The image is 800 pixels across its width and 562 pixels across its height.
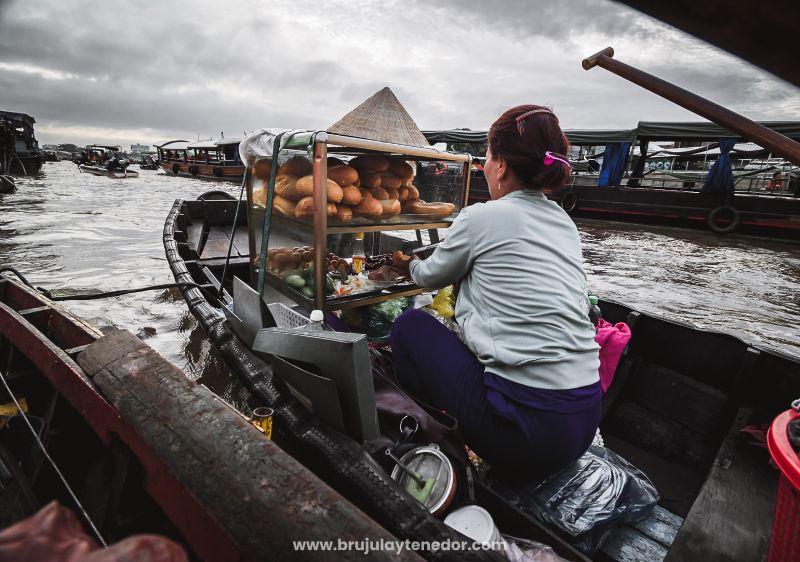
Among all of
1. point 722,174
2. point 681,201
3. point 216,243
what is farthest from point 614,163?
point 216,243

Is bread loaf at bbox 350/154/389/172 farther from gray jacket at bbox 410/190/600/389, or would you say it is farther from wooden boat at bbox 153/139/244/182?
wooden boat at bbox 153/139/244/182

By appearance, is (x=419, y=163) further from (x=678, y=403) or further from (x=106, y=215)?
(x=106, y=215)

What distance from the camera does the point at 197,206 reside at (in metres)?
6.25

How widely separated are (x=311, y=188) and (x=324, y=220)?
23 cm

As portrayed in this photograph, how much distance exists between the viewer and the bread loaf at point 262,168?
2.72 m

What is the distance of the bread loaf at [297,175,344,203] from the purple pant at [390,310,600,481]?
968 mm

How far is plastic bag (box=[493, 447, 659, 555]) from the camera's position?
157 centimetres

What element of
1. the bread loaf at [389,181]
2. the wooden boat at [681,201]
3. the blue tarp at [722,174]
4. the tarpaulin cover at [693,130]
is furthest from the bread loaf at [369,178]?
the blue tarp at [722,174]

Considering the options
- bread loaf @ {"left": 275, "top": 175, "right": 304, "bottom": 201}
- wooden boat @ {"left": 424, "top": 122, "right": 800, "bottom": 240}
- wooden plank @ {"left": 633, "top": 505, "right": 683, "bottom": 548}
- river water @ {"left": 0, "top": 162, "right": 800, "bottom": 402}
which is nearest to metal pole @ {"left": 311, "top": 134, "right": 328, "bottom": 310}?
bread loaf @ {"left": 275, "top": 175, "right": 304, "bottom": 201}

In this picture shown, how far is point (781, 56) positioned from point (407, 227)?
255cm

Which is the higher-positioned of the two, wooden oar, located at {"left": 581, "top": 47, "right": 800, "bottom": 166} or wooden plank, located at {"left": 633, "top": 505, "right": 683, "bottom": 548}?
wooden oar, located at {"left": 581, "top": 47, "right": 800, "bottom": 166}

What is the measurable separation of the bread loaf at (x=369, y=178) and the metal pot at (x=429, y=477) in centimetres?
191

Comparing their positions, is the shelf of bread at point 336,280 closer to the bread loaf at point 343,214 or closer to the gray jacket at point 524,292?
the bread loaf at point 343,214

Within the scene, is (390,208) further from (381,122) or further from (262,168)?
(262,168)
